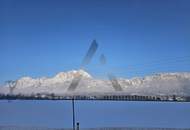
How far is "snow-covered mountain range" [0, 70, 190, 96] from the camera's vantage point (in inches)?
223

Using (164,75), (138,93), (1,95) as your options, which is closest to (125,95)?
(138,93)

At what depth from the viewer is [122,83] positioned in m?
6.55

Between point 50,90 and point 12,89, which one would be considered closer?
point 12,89

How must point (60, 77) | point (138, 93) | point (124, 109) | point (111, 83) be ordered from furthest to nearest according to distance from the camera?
point (124, 109) < point (138, 93) < point (60, 77) < point (111, 83)

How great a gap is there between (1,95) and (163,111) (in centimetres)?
989

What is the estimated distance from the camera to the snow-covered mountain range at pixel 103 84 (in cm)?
565

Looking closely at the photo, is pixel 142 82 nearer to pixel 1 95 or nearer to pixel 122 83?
pixel 122 83

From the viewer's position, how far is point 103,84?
5988 millimetres

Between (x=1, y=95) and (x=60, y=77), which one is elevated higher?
(x=60, y=77)

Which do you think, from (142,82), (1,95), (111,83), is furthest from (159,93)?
(1,95)

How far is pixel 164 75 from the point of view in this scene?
20.4 feet

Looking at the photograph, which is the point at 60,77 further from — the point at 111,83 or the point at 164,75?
the point at 164,75

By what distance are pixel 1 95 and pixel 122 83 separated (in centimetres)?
278

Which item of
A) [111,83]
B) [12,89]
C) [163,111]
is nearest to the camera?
[12,89]
